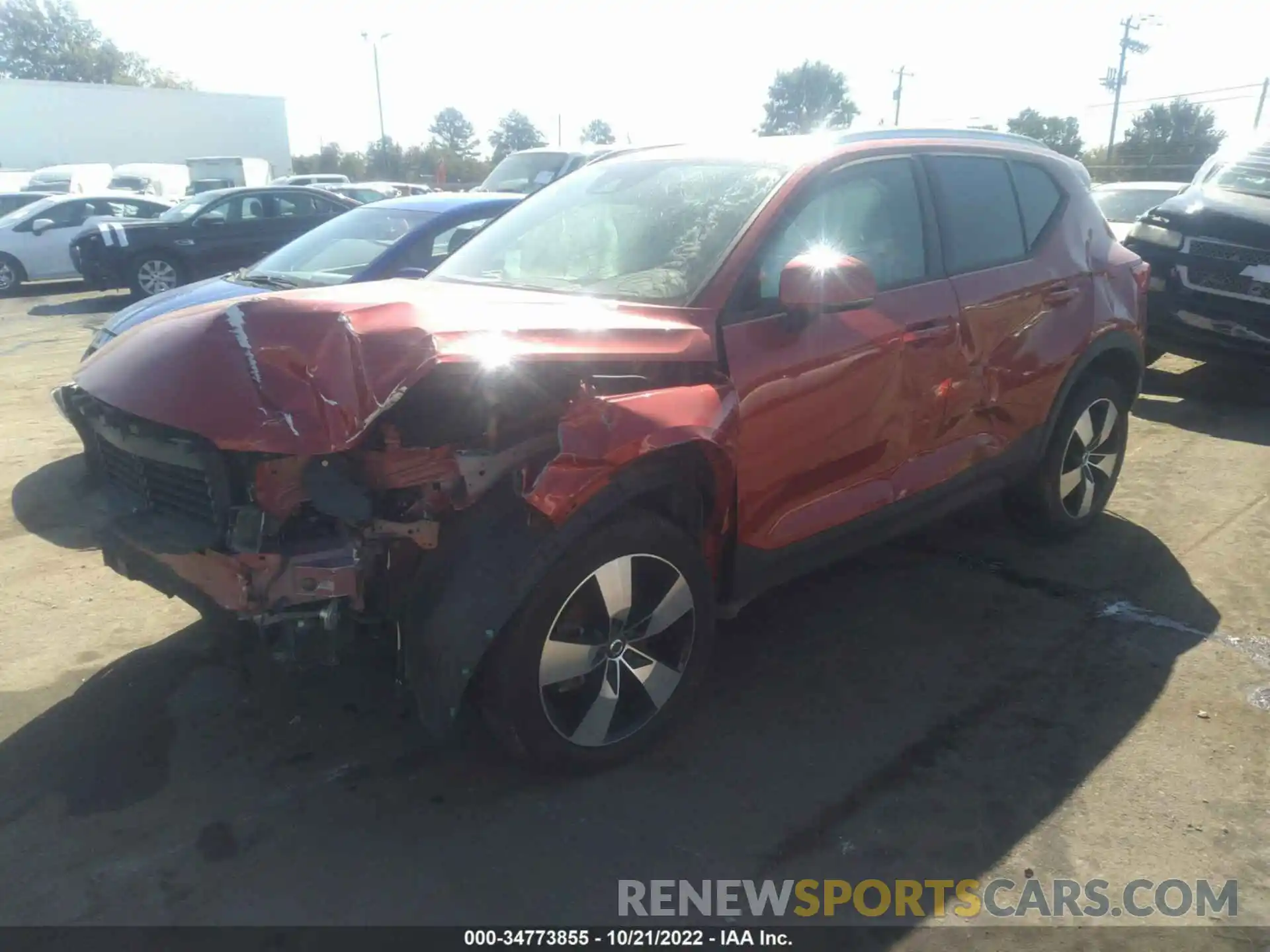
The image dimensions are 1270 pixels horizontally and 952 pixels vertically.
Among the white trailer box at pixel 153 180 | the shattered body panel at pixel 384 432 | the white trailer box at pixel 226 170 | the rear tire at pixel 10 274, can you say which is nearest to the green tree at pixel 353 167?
the white trailer box at pixel 226 170

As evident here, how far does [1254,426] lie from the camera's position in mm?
7074

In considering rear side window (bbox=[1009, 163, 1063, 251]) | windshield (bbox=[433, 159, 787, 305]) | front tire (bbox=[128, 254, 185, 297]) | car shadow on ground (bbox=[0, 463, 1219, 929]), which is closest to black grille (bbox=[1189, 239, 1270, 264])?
rear side window (bbox=[1009, 163, 1063, 251])

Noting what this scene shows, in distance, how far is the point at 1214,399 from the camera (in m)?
7.95

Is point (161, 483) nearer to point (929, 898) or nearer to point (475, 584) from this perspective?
point (475, 584)

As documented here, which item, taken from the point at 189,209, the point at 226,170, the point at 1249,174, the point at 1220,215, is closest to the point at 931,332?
the point at 1220,215

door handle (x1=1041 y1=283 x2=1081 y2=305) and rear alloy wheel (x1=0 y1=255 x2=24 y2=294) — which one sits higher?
door handle (x1=1041 y1=283 x2=1081 y2=305)

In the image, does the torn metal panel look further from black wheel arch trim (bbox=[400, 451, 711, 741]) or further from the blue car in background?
the blue car in background

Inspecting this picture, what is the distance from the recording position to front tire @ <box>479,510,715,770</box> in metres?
2.77

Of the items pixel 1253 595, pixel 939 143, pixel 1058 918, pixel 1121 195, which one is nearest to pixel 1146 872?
pixel 1058 918

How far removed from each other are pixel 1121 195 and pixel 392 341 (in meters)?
11.3

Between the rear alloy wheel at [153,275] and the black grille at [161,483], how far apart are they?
37.0ft

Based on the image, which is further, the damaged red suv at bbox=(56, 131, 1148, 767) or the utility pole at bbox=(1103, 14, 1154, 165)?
the utility pole at bbox=(1103, 14, 1154, 165)

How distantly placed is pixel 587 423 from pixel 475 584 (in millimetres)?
539

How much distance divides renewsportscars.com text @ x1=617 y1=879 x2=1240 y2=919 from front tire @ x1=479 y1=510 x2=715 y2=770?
20.1 inches
